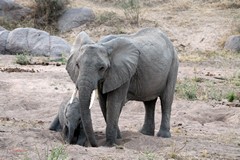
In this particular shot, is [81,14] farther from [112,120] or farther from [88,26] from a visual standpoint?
[112,120]

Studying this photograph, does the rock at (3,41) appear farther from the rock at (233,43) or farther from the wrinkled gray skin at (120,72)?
the wrinkled gray skin at (120,72)

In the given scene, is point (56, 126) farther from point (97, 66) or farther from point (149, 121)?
point (97, 66)

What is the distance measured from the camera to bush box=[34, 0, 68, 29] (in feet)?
70.5

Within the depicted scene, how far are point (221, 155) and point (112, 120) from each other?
126 centimetres

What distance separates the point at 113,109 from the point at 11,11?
51.5 ft

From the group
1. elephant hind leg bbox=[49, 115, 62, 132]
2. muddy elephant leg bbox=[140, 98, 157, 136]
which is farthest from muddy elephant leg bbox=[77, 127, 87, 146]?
muddy elephant leg bbox=[140, 98, 157, 136]

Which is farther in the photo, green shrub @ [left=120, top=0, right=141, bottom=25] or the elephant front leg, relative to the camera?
green shrub @ [left=120, top=0, right=141, bottom=25]

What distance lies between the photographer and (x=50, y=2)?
21656 millimetres

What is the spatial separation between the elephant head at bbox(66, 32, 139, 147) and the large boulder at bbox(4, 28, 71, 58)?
9896 mm

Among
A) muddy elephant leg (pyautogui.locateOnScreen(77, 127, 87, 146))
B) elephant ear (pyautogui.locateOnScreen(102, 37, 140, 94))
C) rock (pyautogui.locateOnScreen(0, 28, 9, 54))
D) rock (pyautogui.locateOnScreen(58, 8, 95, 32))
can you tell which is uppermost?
elephant ear (pyautogui.locateOnScreen(102, 37, 140, 94))

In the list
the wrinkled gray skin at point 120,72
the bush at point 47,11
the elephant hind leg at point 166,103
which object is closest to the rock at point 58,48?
the bush at point 47,11

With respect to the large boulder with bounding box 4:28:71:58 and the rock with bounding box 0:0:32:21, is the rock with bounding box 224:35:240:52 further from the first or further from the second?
the rock with bounding box 0:0:32:21

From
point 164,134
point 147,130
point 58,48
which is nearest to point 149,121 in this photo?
point 147,130

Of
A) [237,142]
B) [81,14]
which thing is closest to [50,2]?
[81,14]
